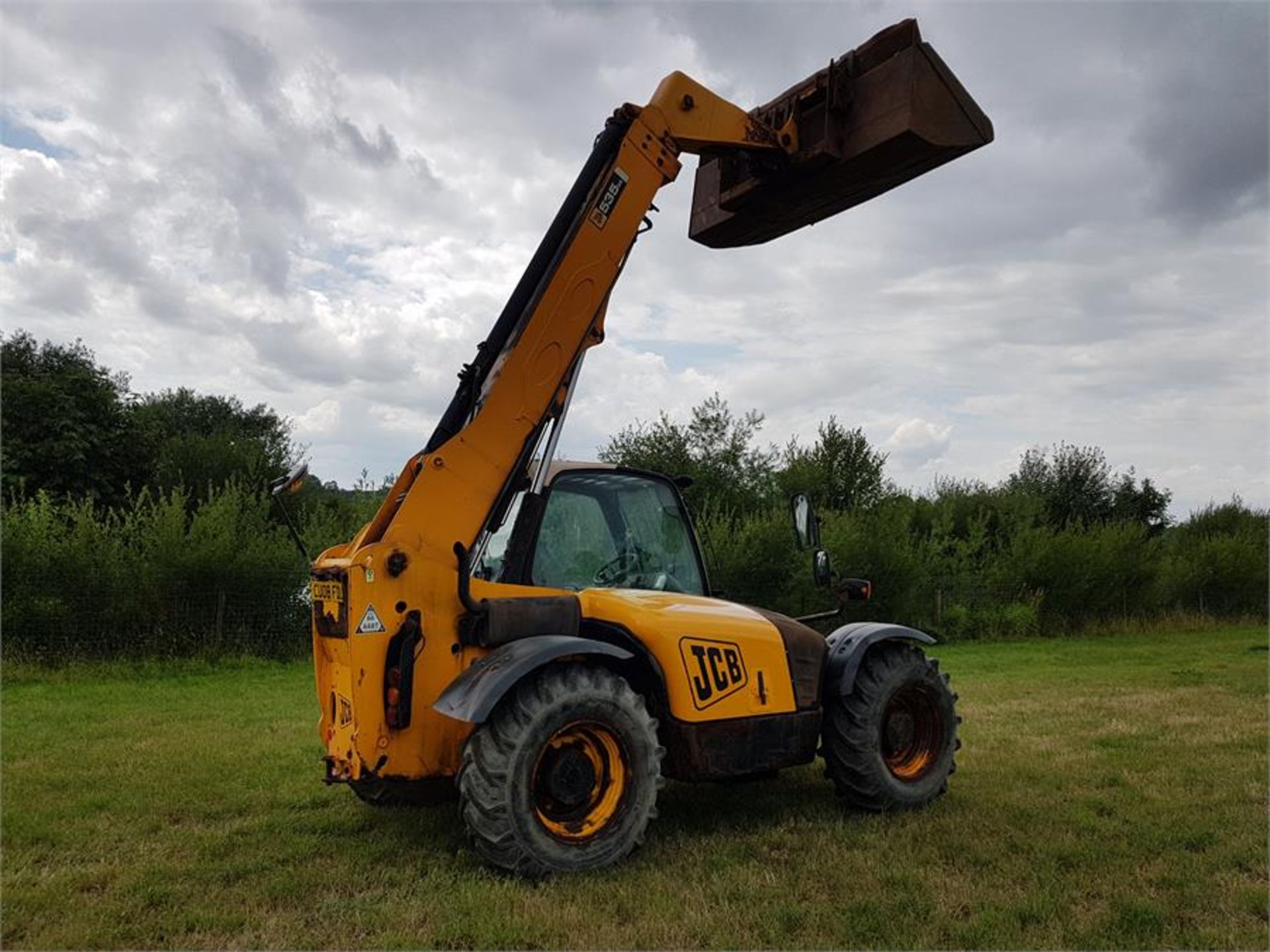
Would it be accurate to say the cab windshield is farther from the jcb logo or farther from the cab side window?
the jcb logo

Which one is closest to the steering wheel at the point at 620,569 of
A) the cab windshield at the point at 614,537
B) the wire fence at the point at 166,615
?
the cab windshield at the point at 614,537

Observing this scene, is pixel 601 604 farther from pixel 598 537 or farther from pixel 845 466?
pixel 845 466

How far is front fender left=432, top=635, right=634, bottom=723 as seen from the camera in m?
4.34

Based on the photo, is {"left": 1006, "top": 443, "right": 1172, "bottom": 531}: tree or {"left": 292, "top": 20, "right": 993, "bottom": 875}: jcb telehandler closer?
{"left": 292, "top": 20, "right": 993, "bottom": 875}: jcb telehandler

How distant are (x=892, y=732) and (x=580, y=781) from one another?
230cm

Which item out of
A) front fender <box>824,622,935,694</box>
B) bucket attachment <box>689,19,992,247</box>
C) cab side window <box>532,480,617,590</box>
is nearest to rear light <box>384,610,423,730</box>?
cab side window <box>532,480,617,590</box>

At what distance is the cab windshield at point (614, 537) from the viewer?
5562 mm

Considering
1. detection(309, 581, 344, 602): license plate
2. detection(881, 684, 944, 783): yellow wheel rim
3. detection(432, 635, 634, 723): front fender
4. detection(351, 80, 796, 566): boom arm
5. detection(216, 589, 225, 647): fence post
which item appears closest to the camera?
detection(432, 635, 634, 723): front fender

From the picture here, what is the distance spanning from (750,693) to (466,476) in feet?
6.19

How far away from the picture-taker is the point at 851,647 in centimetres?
597

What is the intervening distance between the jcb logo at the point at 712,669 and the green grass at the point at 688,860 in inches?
30.0

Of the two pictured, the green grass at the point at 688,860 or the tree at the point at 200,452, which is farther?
the tree at the point at 200,452

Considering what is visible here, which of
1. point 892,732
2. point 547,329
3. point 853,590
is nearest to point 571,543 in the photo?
point 547,329

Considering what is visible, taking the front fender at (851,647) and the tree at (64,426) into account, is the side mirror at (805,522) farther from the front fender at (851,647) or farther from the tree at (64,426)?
the tree at (64,426)
